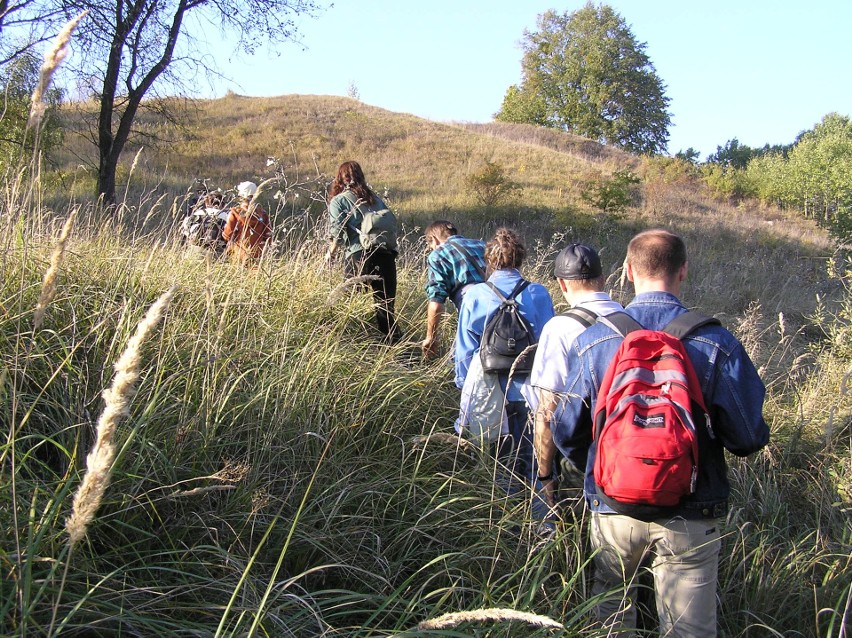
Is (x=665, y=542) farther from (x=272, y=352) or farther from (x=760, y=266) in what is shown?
(x=760, y=266)

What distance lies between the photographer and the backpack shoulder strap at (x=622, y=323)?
2744 mm

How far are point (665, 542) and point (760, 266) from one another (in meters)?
19.1

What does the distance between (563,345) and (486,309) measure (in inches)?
41.9

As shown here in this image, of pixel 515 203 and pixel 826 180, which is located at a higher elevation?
pixel 826 180

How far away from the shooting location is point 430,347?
195 inches

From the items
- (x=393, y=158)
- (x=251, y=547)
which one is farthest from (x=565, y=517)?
(x=393, y=158)

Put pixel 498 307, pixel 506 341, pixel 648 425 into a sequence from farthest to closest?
pixel 498 307, pixel 506 341, pixel 648 425

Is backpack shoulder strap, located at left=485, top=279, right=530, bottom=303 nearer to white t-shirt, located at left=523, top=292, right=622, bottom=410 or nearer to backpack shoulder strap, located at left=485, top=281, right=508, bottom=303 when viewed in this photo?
backpack shoulder strap, located at left=485, top=281, right=508, bottom=303

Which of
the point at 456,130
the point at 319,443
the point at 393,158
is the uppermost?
the point at 456,130

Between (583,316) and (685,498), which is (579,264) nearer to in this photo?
(583,316)

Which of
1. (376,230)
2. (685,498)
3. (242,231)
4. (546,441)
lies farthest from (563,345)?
(376,230)

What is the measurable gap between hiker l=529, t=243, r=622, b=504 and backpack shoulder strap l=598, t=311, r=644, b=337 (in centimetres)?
12

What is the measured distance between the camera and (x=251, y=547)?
2381 mm

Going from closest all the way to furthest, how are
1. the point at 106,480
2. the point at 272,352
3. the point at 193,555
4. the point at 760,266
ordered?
the point at 106,480, the point at 193,555, the point at 272,352, the point at 760,266
